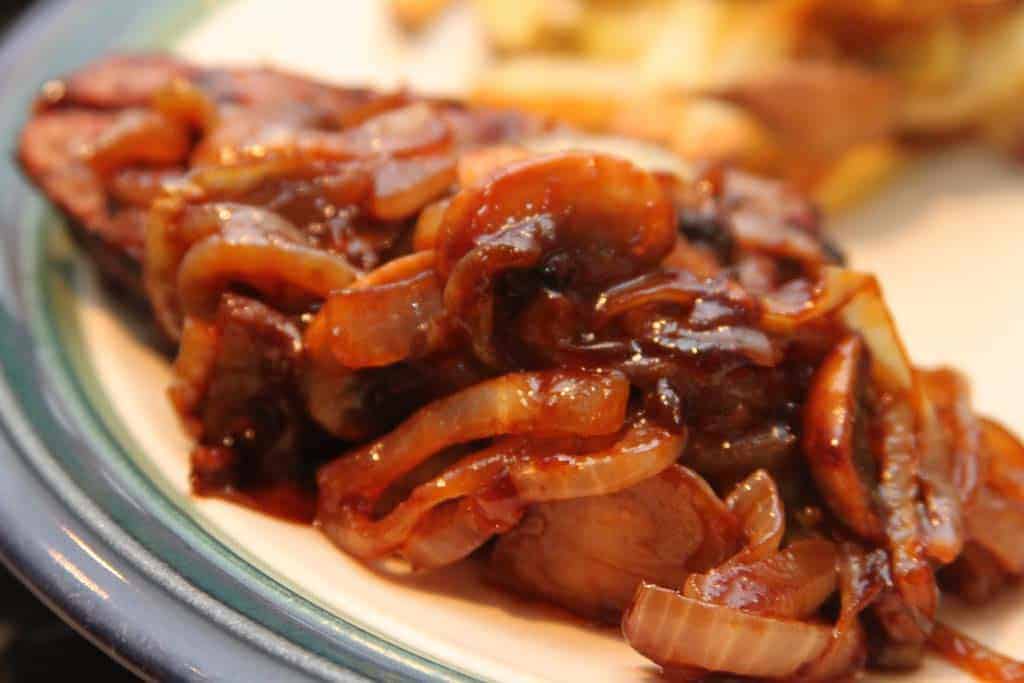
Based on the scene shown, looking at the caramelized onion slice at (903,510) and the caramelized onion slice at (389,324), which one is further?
the caramelized onion slice at (389,324)

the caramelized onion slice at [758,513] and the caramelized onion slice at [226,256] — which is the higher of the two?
the caramelized onion slice at [226,256]

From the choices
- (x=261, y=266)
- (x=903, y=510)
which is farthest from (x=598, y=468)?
(x=261, y=266)

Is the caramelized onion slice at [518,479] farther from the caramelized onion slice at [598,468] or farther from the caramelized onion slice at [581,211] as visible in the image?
the caramelized onion slice at [581,211]

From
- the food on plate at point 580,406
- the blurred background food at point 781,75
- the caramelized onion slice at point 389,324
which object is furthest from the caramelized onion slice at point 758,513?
the blurred background food at point 781,75

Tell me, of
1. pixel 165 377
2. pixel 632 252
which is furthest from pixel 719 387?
pixel 165 377

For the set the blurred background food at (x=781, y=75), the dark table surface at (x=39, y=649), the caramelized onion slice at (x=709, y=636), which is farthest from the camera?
the blurred background food at (x=781, y=75)

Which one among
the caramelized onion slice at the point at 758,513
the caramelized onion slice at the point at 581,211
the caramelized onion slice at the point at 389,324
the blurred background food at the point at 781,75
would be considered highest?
the caramelized onion slice at the point at 581,211
